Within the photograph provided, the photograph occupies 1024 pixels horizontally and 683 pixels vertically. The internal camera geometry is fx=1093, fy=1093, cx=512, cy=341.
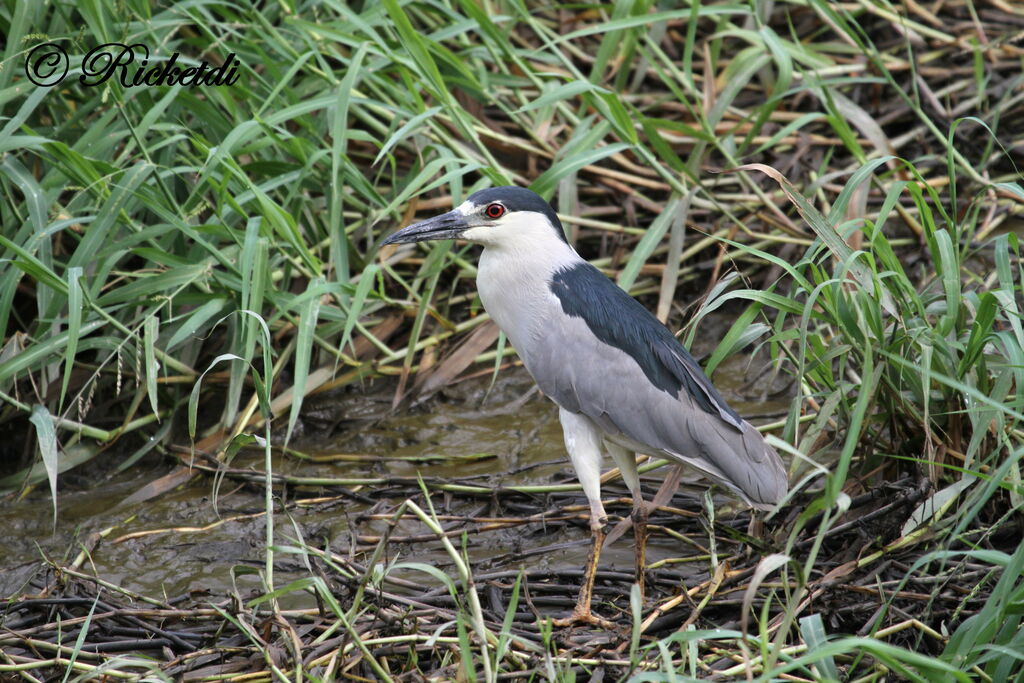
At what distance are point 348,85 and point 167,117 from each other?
88 centimetres

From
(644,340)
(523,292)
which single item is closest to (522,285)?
(523,292)

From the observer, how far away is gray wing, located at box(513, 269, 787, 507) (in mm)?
3301

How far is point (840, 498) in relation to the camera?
2.26 m

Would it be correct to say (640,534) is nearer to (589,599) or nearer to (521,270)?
(589,599)

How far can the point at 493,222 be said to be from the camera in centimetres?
360

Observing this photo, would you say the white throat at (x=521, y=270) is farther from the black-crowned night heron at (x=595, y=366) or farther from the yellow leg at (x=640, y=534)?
the yellow leg at (x=640, y=534)

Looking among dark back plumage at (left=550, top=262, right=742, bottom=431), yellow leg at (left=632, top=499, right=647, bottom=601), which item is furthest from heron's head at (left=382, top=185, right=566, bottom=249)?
yellow leg at (left=632, top=499, right=647, bottom=601)

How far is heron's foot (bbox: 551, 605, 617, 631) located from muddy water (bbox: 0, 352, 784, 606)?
0.36 m

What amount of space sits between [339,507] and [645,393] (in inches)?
51.0

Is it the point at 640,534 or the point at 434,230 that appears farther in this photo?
the point at 434,230

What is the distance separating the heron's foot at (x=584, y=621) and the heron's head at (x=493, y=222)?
1183mm

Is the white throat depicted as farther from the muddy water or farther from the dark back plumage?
the muddy water

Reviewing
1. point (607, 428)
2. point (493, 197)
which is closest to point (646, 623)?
point (607, 428)

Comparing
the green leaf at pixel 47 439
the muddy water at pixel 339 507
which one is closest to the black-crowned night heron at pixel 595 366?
the muddy water at pixel 339 507
